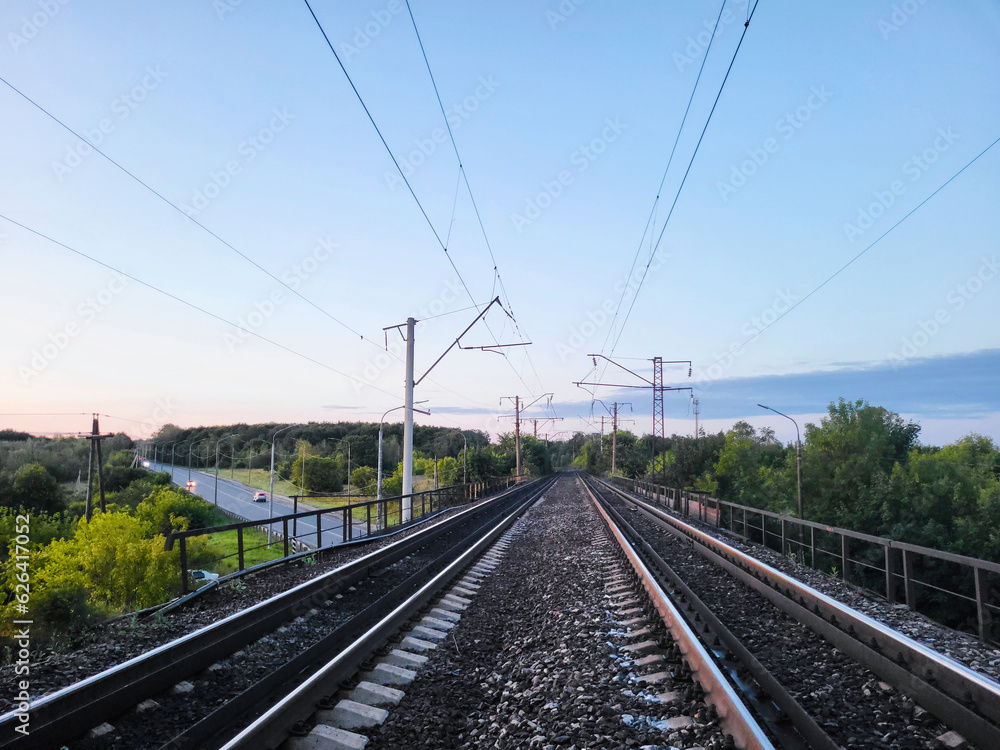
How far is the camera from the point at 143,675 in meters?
4.75

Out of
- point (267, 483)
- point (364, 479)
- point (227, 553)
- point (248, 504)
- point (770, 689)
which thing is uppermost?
point (770, 689)

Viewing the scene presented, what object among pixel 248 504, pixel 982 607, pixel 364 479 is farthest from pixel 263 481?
pixel 982 607

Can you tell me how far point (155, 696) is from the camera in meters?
4.65

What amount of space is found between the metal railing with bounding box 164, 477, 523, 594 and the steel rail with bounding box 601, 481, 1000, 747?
20.9 feet

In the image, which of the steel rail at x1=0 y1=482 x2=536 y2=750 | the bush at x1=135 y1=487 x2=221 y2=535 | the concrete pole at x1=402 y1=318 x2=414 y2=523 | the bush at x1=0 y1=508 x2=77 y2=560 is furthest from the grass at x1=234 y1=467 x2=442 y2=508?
the steel rail at x1=0 y1=482 x2=536 y2=750

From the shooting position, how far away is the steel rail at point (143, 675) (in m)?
3.85

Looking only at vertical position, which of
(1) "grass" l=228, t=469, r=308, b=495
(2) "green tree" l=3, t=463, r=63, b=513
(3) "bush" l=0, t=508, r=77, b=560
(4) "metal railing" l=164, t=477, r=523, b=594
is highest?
(4) "metal railing" l=164, t=477, r=523, b=594

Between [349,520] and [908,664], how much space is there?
37.2 ft

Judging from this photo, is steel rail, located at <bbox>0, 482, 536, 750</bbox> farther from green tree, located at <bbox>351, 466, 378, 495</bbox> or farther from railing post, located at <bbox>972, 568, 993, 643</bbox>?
green tree, located at <bbox>351, 466, 378, 495</bbox>

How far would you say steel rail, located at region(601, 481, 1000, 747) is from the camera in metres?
3.79

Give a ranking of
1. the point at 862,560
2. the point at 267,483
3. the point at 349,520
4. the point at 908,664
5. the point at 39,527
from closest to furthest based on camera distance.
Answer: the point at 908,664, the point at 349,520, the point at 862,560, the point at 39,527, the point at 267,483

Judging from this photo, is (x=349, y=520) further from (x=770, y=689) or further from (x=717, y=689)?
(x=717, y=689)

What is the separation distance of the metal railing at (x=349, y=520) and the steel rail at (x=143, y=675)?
92 cm

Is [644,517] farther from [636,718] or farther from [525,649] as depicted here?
[636,718]
